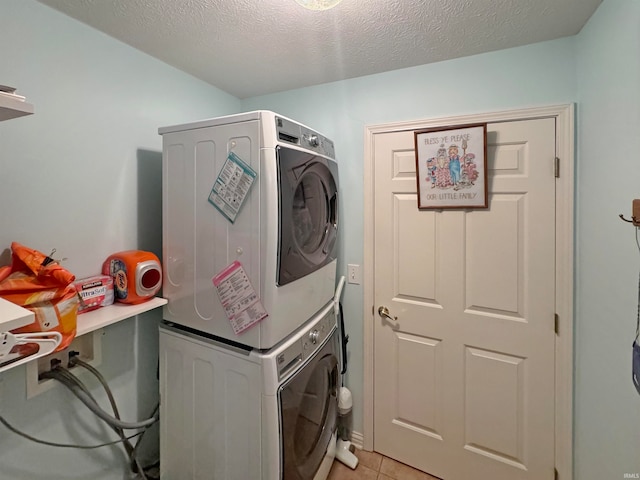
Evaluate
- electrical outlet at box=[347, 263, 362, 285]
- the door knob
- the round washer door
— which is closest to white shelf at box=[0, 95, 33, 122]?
the round washer door

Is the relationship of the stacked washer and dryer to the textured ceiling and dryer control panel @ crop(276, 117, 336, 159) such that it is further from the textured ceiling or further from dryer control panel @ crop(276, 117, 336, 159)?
the textured ceiling

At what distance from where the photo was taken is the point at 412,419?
1.67 m

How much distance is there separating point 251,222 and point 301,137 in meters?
0.44

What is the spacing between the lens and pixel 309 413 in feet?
4.35

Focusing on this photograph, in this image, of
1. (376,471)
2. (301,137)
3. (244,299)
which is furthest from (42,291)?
(376,471)

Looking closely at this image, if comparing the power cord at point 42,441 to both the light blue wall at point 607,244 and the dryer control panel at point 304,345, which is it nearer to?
the dryer control panel at point 304,345

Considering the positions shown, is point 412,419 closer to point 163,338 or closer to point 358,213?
point 358,213

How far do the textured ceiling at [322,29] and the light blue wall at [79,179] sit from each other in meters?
0.16

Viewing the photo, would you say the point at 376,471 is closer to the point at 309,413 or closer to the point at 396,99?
the point at 309,413

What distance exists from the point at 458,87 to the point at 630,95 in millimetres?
715

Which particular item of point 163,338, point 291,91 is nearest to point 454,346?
point 163,338

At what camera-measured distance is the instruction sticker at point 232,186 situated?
1050 mm

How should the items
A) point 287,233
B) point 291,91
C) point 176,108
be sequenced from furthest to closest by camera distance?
point 291,91 < point 176,108 < point 287,233

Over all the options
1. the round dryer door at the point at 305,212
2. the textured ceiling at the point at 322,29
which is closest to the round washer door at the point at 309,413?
the round dryer door at the point at 305,212
